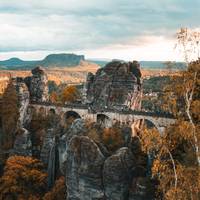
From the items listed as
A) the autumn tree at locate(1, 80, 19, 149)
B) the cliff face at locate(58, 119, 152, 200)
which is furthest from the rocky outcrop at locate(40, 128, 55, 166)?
the cliff face at locate(58, 119, 152, 200)

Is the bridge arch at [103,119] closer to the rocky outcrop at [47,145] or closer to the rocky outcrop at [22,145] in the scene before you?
the rocky outcrop at [47,145]

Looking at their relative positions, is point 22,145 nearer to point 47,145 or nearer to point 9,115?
point 47,145

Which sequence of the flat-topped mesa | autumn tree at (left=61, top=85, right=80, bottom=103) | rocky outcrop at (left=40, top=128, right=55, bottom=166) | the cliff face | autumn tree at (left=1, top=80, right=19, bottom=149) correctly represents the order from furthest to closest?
1. autumn tree at (left=61, top=85, right=80, bottom=103)
2. the flat-topped mesa
3. autumn tree at (left=1, top=80, right=19, bottom=149)
4. rocky outcrop at (left=40, top=128, right=55, bottom=166)
5. the cliff face

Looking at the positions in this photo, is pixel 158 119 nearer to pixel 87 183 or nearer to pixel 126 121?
pixel 126 121

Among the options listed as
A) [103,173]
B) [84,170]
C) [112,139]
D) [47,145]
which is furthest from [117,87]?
[103,173]

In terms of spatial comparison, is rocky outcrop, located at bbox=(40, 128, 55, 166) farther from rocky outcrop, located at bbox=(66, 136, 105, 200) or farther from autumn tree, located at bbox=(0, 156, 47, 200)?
rocky outcrop, located at bbox=(66, 136, 105, 200)

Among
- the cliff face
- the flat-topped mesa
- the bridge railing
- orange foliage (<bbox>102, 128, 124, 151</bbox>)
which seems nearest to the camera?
the cliff face
